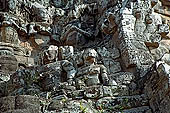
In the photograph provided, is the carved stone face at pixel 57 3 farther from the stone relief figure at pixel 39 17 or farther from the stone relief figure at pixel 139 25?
the stone relief figure at pixel 139 25

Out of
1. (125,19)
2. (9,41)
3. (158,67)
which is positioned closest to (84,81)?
(158,67)

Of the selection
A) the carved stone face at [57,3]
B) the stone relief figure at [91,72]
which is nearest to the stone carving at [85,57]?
the stone relief figure at [91,72]

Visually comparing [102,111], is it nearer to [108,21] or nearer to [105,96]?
[105,96]

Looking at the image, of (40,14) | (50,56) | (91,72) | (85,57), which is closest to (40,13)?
(40,14)

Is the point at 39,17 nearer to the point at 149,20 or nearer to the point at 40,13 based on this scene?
the point at 40,13

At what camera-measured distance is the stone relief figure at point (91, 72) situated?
823 centimetres

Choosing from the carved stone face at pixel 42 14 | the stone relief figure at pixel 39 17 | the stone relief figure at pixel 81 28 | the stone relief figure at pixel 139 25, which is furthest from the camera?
the carved stone face at pixel 42 14

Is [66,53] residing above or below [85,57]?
above

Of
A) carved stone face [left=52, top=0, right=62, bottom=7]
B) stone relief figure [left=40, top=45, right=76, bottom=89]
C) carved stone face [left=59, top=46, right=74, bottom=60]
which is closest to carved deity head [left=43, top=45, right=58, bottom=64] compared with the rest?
stone relief figure [left=40, top=45, right=76, bottom=89]

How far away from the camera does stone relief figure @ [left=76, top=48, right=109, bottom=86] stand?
8.23m

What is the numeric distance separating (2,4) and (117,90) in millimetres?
8017

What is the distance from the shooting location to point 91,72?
27.4 ft

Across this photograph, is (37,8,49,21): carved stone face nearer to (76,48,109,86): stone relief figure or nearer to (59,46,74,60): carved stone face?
(59,46,74,60): carved stone face

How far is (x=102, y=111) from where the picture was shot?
7.09m
